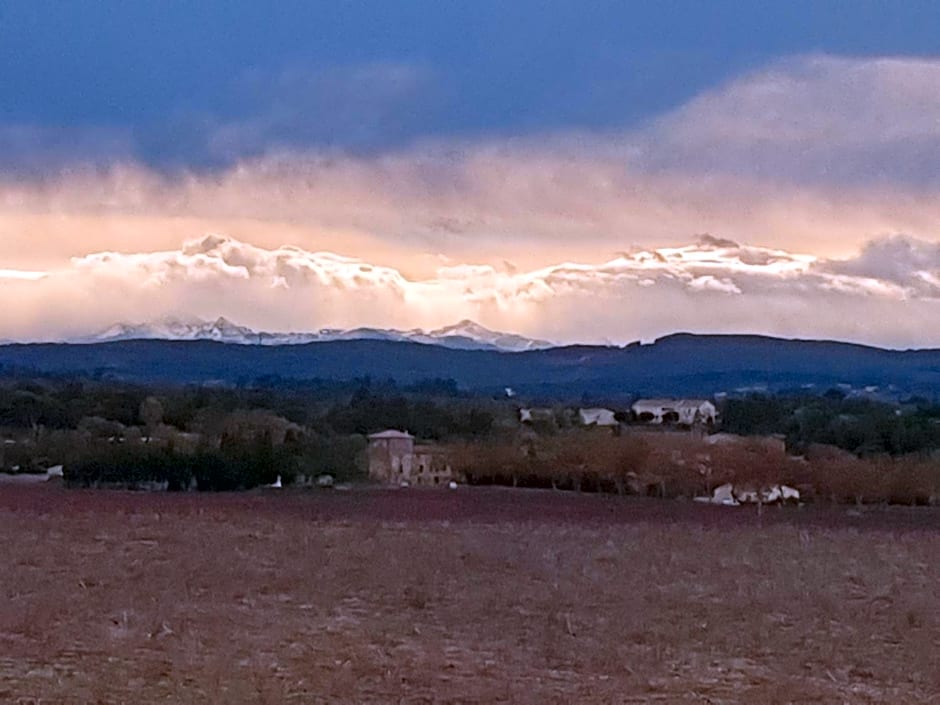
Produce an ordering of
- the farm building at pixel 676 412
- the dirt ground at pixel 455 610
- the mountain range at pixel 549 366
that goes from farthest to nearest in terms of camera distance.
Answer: the mountain range at pixel 549 366 < the farm building at pixel 676 412 < the dirt ground at pixel 455 610

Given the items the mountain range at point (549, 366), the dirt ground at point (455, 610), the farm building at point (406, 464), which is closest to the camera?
the dirt ground at point (455, 610)

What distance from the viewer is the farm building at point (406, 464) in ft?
149

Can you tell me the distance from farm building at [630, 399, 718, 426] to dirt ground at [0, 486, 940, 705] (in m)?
49.2

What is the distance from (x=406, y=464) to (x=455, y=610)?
94.2 feet

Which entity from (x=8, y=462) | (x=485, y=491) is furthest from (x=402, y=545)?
(x=8, y=462)

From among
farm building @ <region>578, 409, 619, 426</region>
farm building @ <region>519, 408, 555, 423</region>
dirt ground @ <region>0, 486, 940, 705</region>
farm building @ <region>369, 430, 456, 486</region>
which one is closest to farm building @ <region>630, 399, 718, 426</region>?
farm building @ <region>578, 409, 619, 426</region>

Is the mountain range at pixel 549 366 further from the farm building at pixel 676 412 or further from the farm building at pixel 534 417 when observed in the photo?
the farm building at pixel 534 417

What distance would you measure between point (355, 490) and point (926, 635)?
24248 mm

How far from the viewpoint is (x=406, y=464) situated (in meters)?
47.1

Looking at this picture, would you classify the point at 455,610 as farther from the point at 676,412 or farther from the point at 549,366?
the point at 549,366

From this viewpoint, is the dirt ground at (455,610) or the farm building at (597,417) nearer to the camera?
the dirt ground at (455,610)

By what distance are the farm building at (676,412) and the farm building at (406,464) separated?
26.9m

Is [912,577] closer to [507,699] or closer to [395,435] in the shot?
[507,699]

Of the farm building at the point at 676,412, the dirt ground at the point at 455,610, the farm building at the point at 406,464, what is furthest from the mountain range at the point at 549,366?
the dirt ground at the point at 455,610
